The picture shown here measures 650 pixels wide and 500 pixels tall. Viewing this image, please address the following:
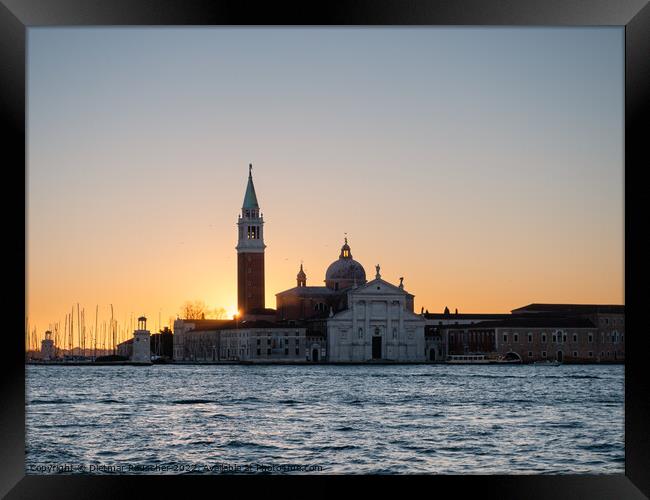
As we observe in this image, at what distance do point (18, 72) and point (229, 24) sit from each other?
75 cm

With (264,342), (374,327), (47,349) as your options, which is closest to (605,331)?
(374,327)

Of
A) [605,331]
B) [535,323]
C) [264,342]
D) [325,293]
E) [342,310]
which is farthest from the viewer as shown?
[325,293]

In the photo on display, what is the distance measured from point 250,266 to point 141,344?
585 cm

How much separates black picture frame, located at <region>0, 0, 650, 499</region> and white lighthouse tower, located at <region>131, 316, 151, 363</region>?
4484cm

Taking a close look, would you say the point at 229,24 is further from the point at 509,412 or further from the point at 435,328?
the point at 435,328

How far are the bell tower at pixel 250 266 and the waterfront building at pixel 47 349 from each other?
954 centimetres

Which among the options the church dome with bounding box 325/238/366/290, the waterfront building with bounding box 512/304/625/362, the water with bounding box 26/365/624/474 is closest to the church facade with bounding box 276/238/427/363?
the church dome with bounding box 325/238/366/290

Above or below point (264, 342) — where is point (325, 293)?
above

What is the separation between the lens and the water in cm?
1066

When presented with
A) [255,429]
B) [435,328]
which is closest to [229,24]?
[255,429]

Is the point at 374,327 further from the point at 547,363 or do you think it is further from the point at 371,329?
the point at 547,363

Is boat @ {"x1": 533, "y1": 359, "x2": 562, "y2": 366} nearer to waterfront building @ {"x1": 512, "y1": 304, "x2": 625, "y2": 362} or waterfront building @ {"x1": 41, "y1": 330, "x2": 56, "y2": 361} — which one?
waterfront building @ {"x1": 512, "y1": 304, "x2": 625, "y2": 362}

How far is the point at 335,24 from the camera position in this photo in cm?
398

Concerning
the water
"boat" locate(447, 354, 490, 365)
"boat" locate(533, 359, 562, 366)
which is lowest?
"boat" locate(533, 359, 562, 366)
